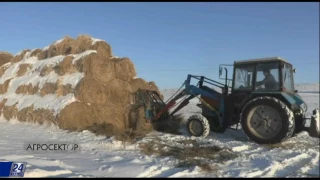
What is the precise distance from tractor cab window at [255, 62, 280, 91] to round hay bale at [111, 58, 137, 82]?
5273 mm

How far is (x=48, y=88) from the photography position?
39.8ft

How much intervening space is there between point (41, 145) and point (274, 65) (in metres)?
6.21

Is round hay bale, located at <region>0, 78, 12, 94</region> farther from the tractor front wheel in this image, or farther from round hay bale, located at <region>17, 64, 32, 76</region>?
the tractor front wheel

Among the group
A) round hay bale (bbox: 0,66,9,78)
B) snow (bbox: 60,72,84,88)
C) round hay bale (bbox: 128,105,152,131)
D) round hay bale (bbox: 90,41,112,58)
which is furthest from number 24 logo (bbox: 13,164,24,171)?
round hay bale (bbox: 0,66,9,78)

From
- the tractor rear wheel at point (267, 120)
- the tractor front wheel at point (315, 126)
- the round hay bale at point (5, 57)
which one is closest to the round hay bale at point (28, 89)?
the round hay bale at point (5, 57)

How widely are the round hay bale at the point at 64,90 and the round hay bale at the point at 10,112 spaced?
93.2 inches

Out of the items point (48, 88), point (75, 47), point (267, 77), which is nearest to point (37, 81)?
point (48, 88)

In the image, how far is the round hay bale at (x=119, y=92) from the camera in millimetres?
11523

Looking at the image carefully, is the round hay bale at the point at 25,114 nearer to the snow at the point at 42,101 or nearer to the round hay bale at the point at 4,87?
the snow at the point at 42,101

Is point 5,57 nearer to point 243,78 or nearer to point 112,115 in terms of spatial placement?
point 112,115

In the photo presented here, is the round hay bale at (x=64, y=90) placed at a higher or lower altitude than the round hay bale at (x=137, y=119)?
higher

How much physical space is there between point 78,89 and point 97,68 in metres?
1.05

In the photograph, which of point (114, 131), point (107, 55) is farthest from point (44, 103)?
point (114, 131)

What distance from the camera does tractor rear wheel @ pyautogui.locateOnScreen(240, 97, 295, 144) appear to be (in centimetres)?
756
